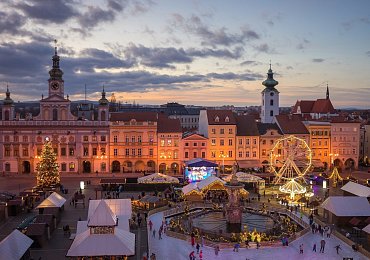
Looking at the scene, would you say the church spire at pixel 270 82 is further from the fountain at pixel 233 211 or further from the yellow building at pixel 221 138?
the fountain at pixel 233 211

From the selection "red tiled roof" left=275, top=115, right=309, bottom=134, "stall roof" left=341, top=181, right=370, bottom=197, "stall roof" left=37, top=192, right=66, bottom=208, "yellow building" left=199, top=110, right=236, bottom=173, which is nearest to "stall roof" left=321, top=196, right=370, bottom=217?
"stall roof" left=341, top=181, right=370, bottom=197

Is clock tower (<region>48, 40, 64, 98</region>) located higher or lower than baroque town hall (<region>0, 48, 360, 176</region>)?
higher

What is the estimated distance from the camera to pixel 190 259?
31.2 metres

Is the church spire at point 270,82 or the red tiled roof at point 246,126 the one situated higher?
the church spire at point 270,82

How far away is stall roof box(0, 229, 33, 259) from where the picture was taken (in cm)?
2672

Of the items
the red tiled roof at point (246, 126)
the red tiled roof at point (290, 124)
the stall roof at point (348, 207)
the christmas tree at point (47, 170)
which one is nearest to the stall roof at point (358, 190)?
the stall roof at point (348, 207)

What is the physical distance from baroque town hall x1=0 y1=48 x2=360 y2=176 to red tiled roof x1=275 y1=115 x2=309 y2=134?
247 millimetres

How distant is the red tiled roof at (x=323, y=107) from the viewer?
3725 inches

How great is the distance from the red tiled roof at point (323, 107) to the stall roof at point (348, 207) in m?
55.2

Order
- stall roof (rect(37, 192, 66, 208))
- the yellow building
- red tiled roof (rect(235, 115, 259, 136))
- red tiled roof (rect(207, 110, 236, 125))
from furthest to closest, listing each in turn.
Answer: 1. red tiled roof (rect(235, 115, 259, 136))
2. red tiled roof (rect(207, 110, 236, 125))
3. the yellow building
4. stall roof (rect(37, 192, 66, 208))

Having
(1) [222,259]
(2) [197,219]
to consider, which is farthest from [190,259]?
(2) [197,219]

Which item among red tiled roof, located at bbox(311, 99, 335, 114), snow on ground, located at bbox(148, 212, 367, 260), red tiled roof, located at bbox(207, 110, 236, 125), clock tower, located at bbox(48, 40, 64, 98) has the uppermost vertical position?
clock tower, located at bbox(48, 40, 64, 98)

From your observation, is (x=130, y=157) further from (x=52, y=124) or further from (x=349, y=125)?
(x=349, y=125)

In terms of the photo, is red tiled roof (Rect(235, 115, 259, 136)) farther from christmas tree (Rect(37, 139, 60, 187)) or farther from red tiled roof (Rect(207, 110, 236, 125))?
christmas tree (Rect(37, 139, 60, 187))
